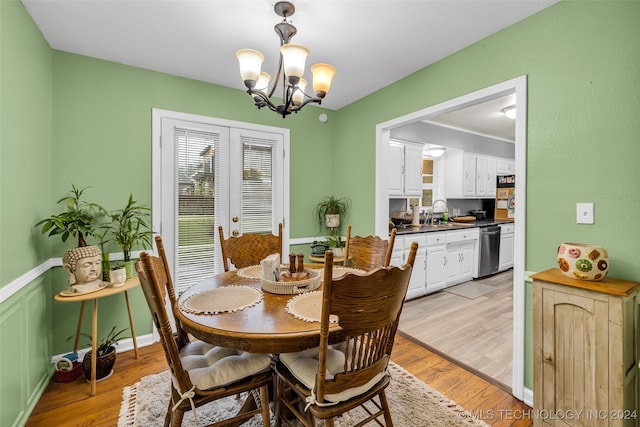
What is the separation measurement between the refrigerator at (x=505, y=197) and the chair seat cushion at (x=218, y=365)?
5672 millimetres

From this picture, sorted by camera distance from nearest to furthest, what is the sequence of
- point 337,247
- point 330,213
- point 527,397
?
point 527,397
point 337,247
point 330,213

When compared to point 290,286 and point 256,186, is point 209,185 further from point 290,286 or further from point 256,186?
point 290,286

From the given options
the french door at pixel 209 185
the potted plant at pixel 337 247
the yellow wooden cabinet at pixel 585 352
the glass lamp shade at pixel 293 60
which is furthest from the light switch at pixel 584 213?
the french door at pixel 209 185

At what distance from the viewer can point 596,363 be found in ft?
4.74

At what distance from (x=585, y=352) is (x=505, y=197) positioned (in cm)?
A: 478

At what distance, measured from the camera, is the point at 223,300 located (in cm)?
155

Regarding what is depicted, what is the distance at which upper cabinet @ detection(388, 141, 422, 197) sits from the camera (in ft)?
13.5

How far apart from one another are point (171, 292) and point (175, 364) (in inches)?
23.0

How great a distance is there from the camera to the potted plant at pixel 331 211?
12.1ft

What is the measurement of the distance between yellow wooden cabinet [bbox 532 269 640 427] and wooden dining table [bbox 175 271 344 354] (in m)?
1.24

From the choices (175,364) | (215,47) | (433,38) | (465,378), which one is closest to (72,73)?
(215,47)

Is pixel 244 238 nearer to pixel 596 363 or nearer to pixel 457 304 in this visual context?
pixel 596 363

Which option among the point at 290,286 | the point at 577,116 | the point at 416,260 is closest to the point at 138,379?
the point at 290,286

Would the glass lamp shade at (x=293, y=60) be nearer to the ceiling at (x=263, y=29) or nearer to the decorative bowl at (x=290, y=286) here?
the ceiling at (x=263, y=29)
